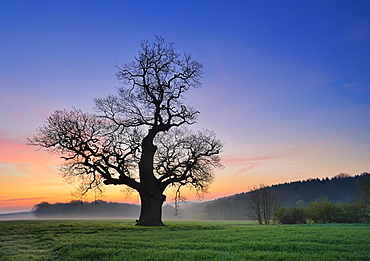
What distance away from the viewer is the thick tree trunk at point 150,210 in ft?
77.1

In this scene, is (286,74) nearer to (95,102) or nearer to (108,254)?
(95,102)

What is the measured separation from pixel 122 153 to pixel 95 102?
5.84 metres

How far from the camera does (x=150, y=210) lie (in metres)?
23.8

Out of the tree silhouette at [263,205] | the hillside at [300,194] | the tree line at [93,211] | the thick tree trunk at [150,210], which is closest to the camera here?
the thick tree trunk at [150,210]

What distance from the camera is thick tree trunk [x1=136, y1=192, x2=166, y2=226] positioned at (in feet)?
77.1

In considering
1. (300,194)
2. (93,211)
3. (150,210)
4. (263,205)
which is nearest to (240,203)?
(300,194)

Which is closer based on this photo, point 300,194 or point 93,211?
point 300,194

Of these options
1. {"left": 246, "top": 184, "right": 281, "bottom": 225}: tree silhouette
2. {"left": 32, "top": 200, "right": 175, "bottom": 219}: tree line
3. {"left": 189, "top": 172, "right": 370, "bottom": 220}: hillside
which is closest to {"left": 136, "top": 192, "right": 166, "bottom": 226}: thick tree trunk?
{"left": 246, "top": 184, "right": 281, "bottom": 225}: tree silhouette

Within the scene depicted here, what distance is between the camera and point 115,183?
79.1 feet

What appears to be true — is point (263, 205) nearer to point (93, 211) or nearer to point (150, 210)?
point (150, 210)

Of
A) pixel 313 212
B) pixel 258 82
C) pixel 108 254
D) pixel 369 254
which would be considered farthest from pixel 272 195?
pixel 108 254

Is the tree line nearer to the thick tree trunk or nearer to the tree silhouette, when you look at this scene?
the tree silhouette

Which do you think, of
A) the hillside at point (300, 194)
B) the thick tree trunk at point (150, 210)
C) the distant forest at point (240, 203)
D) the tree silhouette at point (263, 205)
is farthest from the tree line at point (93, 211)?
the thick tree trunk at point (150, 210)

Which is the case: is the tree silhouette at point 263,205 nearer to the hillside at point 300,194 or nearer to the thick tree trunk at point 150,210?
the thick tree trunk at point 150,210
